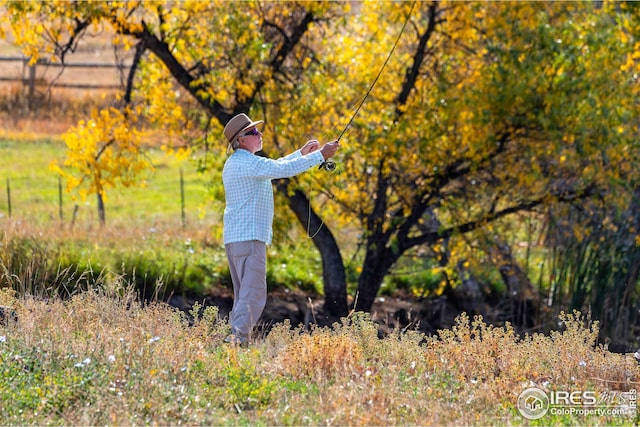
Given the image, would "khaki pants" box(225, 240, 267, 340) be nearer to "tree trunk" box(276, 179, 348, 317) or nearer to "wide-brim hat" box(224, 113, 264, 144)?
"wide-brim hat" box(224, 113, 264, 144)

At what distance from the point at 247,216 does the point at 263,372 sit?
1.60 metres

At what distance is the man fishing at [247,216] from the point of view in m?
7.38

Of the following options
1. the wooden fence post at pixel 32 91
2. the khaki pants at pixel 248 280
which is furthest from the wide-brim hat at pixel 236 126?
the wooden fence post at pixel 32 91

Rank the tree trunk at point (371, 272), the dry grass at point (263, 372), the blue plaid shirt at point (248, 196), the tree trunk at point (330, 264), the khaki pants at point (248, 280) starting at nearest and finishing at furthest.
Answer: the dry grass at point (263, 372)
the blue plaid shirt at point (248, 196)
the khaki pants at point (248, 280)
the tree trunk at point (330, 264)
the tree trunk at point (371, 272)

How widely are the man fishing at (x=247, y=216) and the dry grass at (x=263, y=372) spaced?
1.37 feet

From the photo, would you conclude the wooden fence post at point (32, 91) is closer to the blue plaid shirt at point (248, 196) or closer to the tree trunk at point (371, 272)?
the tree trunk at point (371, 272)

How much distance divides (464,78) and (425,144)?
0.93 m

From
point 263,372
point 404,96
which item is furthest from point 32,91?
point 263,372

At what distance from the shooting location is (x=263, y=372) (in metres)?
6.14

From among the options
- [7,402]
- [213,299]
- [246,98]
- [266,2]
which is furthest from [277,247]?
[7,402]

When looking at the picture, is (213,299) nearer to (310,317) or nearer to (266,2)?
(310,317)

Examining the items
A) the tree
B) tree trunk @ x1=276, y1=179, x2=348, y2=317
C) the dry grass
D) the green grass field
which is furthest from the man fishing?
the green grass field

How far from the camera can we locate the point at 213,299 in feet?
41.9

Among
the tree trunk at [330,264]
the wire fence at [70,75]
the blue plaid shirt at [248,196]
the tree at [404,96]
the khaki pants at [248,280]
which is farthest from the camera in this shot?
the wire fence at [70,75]
